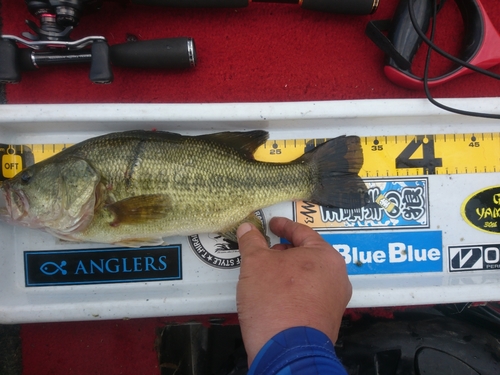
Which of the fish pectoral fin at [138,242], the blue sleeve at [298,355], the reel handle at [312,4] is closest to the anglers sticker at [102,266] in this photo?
the fish pectoral fin at [138,242]

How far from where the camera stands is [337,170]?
1553 millimetres

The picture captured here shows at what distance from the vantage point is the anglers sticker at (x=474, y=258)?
1.68 m

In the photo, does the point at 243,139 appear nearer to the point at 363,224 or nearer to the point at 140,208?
the point at 140,208

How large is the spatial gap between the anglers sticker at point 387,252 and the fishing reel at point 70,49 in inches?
43.9

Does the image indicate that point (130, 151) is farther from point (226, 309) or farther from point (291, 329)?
Answer: point (291, 329)

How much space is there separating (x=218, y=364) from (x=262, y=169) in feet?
3.44

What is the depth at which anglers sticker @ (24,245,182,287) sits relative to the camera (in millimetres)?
1635

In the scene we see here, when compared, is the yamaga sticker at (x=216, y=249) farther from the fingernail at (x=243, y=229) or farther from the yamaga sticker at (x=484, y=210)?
the yamaga sticker at (x=484, y=210)

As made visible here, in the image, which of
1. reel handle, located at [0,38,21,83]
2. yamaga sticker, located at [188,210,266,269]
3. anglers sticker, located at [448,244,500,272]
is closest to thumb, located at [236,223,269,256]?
yamaga sticker, located at [188,210,266,269]

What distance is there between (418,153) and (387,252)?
1.59 feet

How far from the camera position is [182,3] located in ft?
5.31

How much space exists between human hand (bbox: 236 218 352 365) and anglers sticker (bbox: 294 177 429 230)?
0.39m

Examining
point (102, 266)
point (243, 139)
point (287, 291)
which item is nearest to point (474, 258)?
point (287, 291)

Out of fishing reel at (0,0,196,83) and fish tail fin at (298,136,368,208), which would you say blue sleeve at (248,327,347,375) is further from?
fishing reel at (0,0,196,83)
